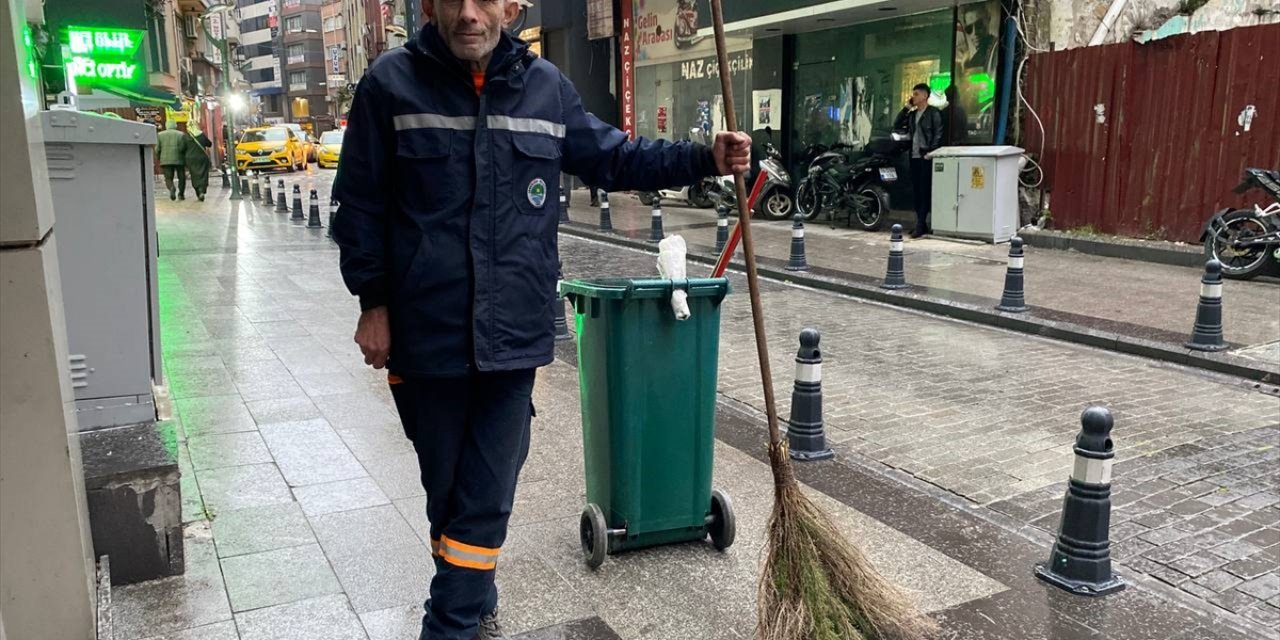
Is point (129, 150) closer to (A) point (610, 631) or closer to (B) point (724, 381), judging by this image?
(A) point (610, 631)

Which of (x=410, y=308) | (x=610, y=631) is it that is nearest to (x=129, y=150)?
(x=410, y=308)

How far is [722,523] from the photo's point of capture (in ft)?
13.1

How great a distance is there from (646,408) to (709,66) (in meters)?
18.3

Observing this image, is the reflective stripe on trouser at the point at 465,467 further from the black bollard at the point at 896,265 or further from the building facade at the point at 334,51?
the building facade at the point at 334,51

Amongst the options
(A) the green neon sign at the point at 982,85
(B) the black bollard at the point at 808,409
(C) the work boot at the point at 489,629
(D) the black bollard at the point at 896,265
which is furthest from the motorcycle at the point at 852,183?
(C) the work boot at the point at 489,629

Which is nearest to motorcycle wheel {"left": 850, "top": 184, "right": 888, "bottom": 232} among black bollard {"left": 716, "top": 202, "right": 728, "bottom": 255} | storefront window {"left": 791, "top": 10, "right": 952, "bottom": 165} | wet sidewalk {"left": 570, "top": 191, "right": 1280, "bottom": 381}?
wet sidewalk {"left": 570, "top": 191, "right": 1280, "bottom": 381}

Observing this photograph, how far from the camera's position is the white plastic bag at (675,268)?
12.0 ft

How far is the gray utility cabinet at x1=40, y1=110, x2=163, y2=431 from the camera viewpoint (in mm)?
3672

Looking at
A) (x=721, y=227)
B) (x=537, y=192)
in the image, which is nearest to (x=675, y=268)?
(x=537, y=192)

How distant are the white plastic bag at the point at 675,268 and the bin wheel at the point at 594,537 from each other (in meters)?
0.83

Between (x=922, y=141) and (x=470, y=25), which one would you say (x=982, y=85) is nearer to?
(x=922, y=141)

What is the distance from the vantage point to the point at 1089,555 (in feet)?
12.5

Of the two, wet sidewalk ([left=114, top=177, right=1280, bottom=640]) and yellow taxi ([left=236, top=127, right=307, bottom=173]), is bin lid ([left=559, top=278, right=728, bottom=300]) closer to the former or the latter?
wet sidewalk ([left=114, top=177, right=1280, bottom=640])

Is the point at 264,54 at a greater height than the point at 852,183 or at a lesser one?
greater
